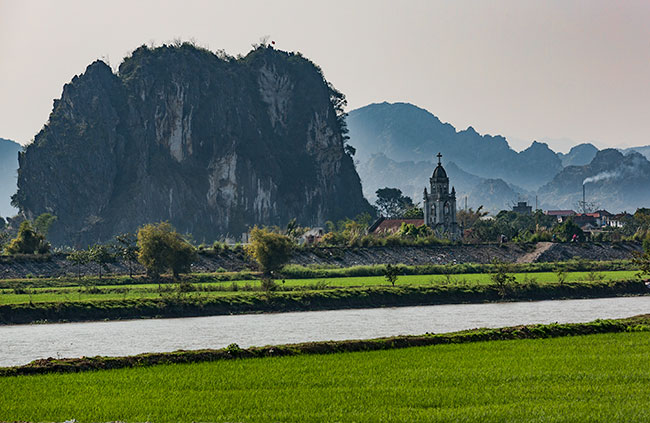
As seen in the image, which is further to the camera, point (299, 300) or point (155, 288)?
point (155, 288)

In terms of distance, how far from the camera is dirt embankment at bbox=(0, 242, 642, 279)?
265ft

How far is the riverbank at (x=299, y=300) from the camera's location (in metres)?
50.8

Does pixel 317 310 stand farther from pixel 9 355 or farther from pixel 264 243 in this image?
pixel 9 355

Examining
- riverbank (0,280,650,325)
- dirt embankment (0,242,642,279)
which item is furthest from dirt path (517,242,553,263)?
riverbank (0,280,650,325)

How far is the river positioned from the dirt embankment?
32.2 metres

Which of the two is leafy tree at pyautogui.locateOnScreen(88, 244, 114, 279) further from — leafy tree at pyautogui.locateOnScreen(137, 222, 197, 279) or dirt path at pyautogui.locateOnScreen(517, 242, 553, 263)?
dirt path at pyautogui.locateOnScreen(517, 242, 553, 263)

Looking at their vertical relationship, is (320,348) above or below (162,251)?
below

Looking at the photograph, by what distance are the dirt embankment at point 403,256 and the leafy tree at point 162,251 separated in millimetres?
9327

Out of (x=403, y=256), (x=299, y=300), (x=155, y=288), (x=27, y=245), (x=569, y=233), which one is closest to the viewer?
(x=299, y=300)

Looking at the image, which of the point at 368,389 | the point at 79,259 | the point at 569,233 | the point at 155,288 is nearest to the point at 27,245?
the point at 79,259

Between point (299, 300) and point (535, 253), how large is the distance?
4768cm

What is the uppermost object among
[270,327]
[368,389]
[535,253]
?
[535,253]

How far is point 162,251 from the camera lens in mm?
70625

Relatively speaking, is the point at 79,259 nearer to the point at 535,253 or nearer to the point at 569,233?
the point at 535,253
